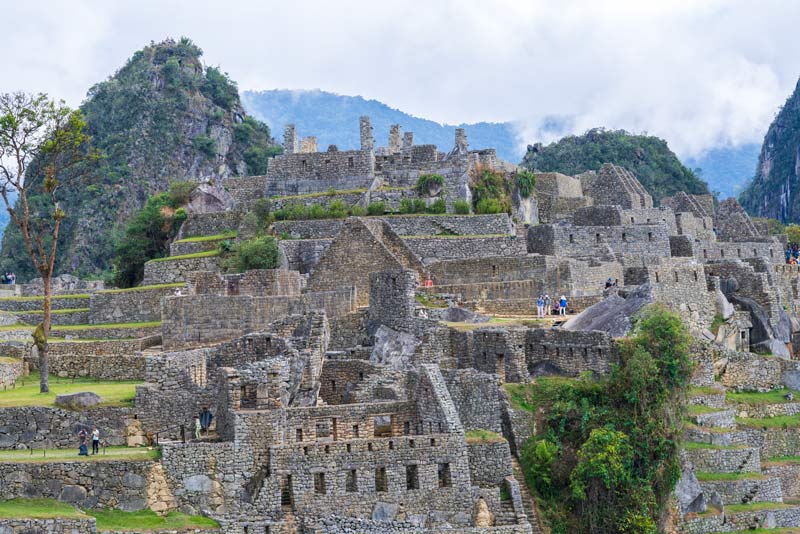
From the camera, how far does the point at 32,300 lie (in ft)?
162

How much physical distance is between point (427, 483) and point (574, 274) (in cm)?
1562

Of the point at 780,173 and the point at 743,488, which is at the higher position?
the point at 780,173

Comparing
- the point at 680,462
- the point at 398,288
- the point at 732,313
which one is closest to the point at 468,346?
the point at 398,288

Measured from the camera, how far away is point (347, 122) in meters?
134

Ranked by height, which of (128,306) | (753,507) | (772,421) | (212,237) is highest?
(212,237)

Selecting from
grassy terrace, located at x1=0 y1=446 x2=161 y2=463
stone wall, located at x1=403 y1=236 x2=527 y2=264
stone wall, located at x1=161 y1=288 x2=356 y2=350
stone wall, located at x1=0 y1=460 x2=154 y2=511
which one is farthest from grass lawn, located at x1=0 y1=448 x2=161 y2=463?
stone wall, located at x1=403 y1=236 x2=527 y2=264

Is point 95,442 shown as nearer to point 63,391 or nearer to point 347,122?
point 63,391

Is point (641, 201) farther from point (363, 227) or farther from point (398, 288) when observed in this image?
point (398, 288)

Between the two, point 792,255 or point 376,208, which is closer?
point 376,208

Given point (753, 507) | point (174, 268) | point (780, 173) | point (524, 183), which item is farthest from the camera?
point (780, 173)

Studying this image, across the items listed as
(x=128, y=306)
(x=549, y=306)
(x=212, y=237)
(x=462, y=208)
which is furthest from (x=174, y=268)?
(x=549, y=306)

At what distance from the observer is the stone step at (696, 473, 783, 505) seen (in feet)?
116

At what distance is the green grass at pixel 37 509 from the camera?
26.6 meters

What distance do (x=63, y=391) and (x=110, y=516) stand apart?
6950mm
